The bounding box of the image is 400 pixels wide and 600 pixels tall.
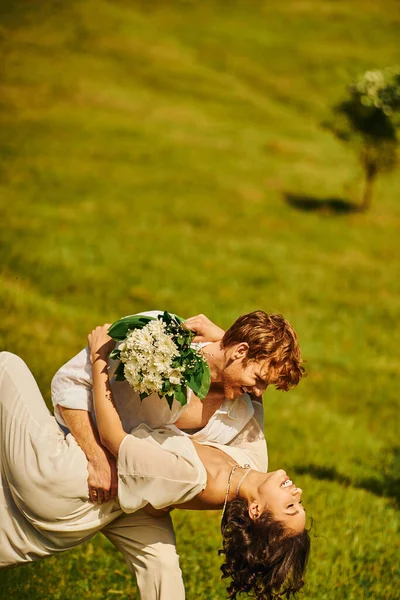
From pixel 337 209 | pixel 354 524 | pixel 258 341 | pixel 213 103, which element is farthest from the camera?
pixel 213 103

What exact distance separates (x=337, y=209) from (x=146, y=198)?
6.40 metres

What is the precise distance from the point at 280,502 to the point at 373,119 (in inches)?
767

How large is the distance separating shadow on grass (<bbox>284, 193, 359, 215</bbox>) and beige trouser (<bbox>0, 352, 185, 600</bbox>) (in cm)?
1952

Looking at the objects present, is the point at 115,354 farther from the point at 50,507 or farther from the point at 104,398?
the point at 50,507

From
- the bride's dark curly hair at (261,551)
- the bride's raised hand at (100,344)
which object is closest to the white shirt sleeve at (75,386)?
the bride's raised hand at (100,344)

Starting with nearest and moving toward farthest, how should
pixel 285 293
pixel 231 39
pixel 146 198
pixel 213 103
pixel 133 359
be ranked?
1. pixel 133 359
2. pixel 285 293
3. pixel 146 198
4. pixel 213 103
5. pixel 231 39

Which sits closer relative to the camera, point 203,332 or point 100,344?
point 100,344

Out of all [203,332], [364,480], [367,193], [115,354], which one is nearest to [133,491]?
[115,354]

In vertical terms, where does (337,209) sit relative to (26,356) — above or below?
above

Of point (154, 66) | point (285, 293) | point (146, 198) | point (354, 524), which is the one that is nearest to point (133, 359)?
point (354, 524)

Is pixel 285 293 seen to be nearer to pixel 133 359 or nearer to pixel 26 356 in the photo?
pixel 26 356

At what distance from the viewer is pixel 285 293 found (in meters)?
17.9

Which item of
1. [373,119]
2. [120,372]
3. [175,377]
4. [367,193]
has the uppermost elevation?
[373,119]

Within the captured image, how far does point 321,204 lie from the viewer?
958 inches
